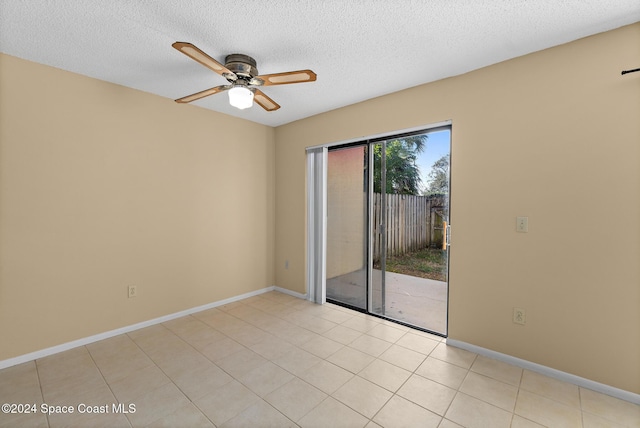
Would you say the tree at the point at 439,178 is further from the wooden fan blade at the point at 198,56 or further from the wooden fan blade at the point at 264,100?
the wooden fan blade at the point at 198,56

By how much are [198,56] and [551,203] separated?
2730mm

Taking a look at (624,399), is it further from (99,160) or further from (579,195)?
(99,160)

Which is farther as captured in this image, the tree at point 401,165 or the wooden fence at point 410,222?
the tree at point 401,165

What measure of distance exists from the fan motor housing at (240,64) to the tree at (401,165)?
1.71 meters

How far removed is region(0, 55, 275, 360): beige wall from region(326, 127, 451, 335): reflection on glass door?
140 centimetres

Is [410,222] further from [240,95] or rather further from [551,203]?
[240,95]

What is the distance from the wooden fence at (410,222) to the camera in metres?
2.92

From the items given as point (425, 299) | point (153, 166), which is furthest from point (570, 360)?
point (153, 166)

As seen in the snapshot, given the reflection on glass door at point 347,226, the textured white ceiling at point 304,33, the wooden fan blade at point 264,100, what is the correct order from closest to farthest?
the textured white ceiling at point 304,33 → the wooden fan blade at point 264,100 → the reflection on glass door at point 347,226

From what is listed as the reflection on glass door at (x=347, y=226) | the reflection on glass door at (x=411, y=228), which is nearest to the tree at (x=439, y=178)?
the reflection on glass door at (x=411, y=228)

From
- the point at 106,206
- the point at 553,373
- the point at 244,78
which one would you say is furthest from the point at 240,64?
the point at 553,373

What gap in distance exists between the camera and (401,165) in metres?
3.18

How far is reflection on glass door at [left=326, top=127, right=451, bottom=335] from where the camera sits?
9.68 feet

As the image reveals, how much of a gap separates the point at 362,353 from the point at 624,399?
1.79m
